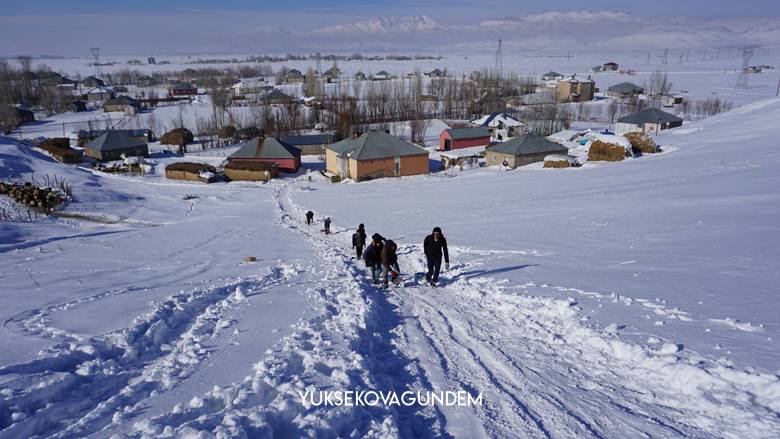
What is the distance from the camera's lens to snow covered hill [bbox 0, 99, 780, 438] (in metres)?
4.93

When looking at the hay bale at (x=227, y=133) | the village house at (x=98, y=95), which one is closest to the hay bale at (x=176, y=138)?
the hay bale at (x=227, y=133)

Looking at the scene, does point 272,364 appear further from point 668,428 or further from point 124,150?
point 124,150

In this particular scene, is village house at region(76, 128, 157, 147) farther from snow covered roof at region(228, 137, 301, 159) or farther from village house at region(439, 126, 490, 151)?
village house at region(439, 126, 490, 151)

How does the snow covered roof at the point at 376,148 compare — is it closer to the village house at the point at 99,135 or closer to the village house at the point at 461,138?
the village house at the point at 461,138

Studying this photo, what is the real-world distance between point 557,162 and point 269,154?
20615 mm

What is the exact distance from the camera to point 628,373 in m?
5.99

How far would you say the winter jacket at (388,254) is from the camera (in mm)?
10117

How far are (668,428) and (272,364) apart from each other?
434 cm

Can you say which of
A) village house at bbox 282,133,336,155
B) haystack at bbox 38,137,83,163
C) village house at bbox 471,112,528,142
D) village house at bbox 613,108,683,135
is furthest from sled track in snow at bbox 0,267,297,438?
village house at bbox 613,108,683,135

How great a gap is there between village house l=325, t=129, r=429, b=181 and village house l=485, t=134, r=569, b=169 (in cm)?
533

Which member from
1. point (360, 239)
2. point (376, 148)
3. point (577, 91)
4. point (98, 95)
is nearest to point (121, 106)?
point (98, 95)

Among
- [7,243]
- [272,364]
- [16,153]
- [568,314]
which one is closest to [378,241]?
[568,314]

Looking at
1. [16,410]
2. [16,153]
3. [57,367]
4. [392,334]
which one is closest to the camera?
[16,410]

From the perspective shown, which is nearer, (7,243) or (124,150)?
(7,243)
